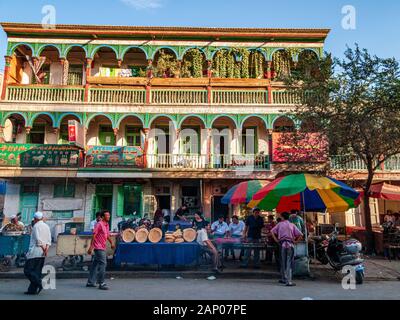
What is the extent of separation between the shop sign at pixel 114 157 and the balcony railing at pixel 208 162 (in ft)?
3.14

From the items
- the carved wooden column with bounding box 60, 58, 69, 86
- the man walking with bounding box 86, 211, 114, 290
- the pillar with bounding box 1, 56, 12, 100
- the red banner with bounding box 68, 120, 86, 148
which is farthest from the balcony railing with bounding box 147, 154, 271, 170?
the man walking with bounding box 86, 211, 114, 290

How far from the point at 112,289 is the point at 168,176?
411 inches

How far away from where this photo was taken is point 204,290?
7.32 meters

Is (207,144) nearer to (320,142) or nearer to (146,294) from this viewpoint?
(320,142)

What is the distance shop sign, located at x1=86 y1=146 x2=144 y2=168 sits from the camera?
1748 centimetres

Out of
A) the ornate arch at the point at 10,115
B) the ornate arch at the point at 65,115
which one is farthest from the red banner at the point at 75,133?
the ornate arch at the point at 10,115

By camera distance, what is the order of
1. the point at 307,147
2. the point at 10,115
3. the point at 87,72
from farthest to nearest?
the point at 87,72
the point at 10,115
the point at 307,147

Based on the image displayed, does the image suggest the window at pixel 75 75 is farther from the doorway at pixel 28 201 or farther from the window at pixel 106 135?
the doorway at pixel 28 201

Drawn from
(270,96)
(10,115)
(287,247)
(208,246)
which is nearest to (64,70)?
(10,115)

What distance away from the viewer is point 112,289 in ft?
24.0

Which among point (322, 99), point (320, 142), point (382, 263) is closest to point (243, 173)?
point (320, 142)

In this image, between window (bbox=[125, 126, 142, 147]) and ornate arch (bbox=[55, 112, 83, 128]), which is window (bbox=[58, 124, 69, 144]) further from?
window (bbox=[125, 126, 142, 147])

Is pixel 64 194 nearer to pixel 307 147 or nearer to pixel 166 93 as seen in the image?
pixel 166 93

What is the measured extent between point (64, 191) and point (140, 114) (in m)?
6.23
